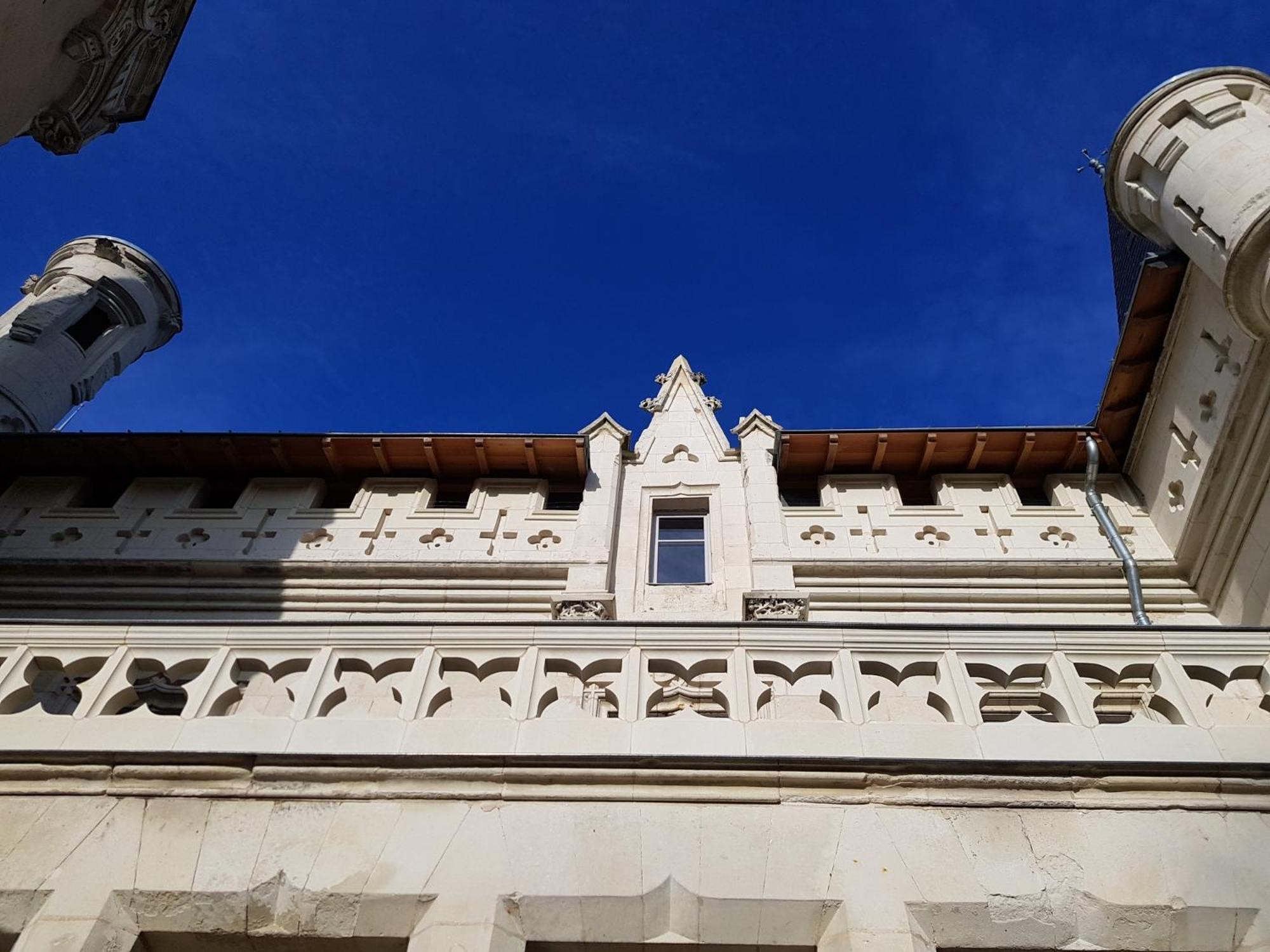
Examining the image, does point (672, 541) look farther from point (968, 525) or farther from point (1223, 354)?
point (1223, 354)

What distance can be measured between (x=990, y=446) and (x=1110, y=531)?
72.8 inches

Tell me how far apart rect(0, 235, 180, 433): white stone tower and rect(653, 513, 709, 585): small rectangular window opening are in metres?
11.6

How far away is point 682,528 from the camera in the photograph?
12.9 meters

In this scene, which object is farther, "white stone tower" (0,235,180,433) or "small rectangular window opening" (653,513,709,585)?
"white stone tower" (0,235,180,433)

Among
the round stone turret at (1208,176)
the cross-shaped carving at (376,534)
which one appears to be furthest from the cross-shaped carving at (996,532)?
the cross-shaped carving at (376,534)

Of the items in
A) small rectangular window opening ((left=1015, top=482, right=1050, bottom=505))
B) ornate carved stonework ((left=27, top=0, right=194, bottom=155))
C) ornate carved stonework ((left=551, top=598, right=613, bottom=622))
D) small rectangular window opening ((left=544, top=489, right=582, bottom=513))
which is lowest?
ornate carved stonework ((left=551, top=598, right=613, bottom=622))

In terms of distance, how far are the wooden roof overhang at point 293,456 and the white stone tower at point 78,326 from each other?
4392mm

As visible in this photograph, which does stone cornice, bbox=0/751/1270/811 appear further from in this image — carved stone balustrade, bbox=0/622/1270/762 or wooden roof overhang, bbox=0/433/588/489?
wooden roof overhang, bbox=0/433/588/489

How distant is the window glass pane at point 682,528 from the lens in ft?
41.7

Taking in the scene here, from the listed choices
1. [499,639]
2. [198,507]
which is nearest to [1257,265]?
[499,639]

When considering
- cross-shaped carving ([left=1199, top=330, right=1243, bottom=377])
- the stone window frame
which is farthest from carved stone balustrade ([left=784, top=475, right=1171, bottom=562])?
cross-shaped carving ([left=1199, top=330, right=1243, bottom=377])

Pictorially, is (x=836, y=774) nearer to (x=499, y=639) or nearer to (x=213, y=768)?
(x=499, y=639)

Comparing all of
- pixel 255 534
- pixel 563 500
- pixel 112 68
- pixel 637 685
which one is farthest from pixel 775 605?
pixel 112 68

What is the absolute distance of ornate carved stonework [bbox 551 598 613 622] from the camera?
10.7m
